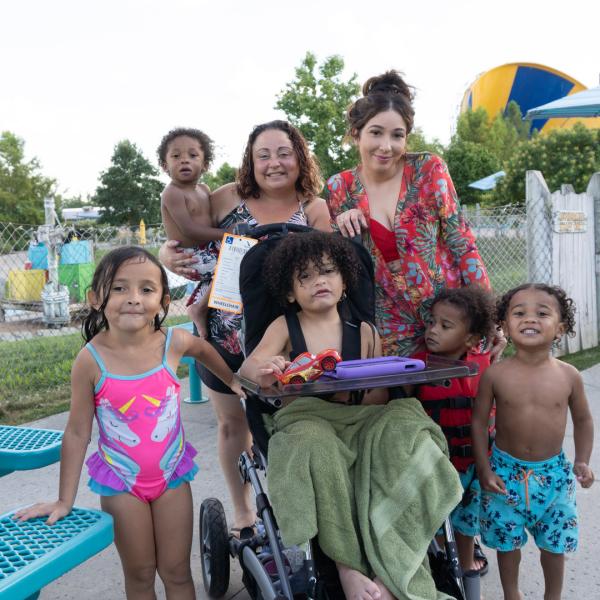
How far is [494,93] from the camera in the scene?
52719mm

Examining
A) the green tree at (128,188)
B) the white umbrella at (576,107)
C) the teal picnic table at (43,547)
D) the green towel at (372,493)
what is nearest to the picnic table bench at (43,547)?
the teal picnic table at (43,547)

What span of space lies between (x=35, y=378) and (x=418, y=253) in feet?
15.6

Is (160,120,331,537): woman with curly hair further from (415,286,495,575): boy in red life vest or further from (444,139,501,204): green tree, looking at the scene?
(444,139,501,204): green tree

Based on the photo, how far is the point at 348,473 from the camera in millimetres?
2020

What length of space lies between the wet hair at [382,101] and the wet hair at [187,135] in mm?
893

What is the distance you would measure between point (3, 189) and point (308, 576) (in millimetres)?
32475

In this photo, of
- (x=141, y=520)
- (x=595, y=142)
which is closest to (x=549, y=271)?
(x=141, y=520)

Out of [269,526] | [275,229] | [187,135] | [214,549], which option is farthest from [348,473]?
[187,135]

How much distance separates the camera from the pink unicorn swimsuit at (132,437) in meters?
2.14

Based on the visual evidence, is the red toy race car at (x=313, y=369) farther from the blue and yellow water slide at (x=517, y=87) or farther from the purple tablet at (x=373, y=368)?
the blue and yellow water slide at (x=517, y=87)

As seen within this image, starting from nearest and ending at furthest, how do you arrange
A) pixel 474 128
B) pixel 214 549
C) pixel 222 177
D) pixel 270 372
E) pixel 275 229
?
1. pixel 270 372
2. pixel 214 549
3. pixel 275 229
4. pixel 222 177
5. pixel 474 128

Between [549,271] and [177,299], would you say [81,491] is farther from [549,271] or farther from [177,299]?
[177,299]

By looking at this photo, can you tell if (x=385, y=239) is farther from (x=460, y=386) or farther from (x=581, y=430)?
(x=581, y=430)

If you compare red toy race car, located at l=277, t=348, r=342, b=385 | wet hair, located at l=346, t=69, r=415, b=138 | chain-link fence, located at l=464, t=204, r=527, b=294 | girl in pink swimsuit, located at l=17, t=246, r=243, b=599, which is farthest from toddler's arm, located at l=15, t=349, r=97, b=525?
chain-link fence, located at l=464, t=204, r=527, b=294
